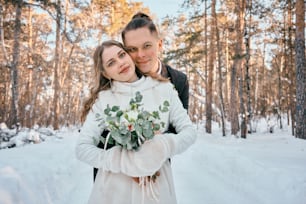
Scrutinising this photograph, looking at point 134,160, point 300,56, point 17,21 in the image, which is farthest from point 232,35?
point 134,160

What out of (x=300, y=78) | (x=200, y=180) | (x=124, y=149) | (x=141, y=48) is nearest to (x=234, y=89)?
(x=300, y=78)

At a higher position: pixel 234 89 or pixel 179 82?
pixel 179 82

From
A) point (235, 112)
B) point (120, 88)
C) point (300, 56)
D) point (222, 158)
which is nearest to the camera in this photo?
point (120, 88)

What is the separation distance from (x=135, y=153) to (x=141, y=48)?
1083mm

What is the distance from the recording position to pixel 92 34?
1894cm

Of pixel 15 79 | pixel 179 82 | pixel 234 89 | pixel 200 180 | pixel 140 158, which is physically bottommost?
pixel 200 180

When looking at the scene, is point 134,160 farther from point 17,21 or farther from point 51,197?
point 17,21

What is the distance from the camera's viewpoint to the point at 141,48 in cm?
223

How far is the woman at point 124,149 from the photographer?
1521 millimetres

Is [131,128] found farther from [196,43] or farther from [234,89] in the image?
[196,43]

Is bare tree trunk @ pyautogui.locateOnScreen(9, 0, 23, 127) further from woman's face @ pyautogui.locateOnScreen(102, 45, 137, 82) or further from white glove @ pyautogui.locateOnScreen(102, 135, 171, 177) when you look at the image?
white glove @ pyautogui.locateOnScreen(102, 135, 171, 177)

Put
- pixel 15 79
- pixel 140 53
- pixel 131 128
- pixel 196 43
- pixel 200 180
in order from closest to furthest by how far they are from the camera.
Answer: pixel 131 128 → pixel 140 53 → pixel 200 180 → pixel 15 79 → pixel 196 43

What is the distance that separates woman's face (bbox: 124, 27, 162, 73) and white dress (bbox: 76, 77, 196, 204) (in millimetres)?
A: 283

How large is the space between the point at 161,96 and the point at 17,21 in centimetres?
967
